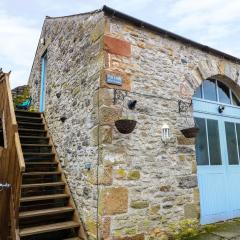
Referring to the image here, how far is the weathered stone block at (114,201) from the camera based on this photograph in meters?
3.55

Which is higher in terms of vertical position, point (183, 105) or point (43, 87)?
point (43, 87)

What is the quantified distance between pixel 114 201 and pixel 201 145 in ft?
7.54

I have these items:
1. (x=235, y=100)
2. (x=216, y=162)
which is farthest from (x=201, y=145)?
(x=235, y=100)

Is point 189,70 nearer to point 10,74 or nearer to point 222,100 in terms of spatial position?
point 222,100

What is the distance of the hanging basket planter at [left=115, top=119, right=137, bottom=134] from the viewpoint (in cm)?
370

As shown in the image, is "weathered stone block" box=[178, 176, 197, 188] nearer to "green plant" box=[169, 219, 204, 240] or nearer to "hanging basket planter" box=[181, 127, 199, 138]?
"green plant" box=[169, 219, 204, 240]

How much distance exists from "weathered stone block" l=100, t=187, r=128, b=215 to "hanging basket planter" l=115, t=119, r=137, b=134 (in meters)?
0.86

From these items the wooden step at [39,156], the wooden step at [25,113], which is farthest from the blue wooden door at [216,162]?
the wooden step at [25,113]

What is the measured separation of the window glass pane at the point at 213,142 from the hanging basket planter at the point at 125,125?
218 centimetres

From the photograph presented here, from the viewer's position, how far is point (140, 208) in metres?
3.82

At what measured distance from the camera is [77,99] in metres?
4.74

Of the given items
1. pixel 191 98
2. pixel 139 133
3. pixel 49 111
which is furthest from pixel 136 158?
pixel 49 111

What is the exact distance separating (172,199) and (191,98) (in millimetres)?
1935

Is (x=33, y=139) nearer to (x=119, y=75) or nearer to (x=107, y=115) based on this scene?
(x=107, y=115)
